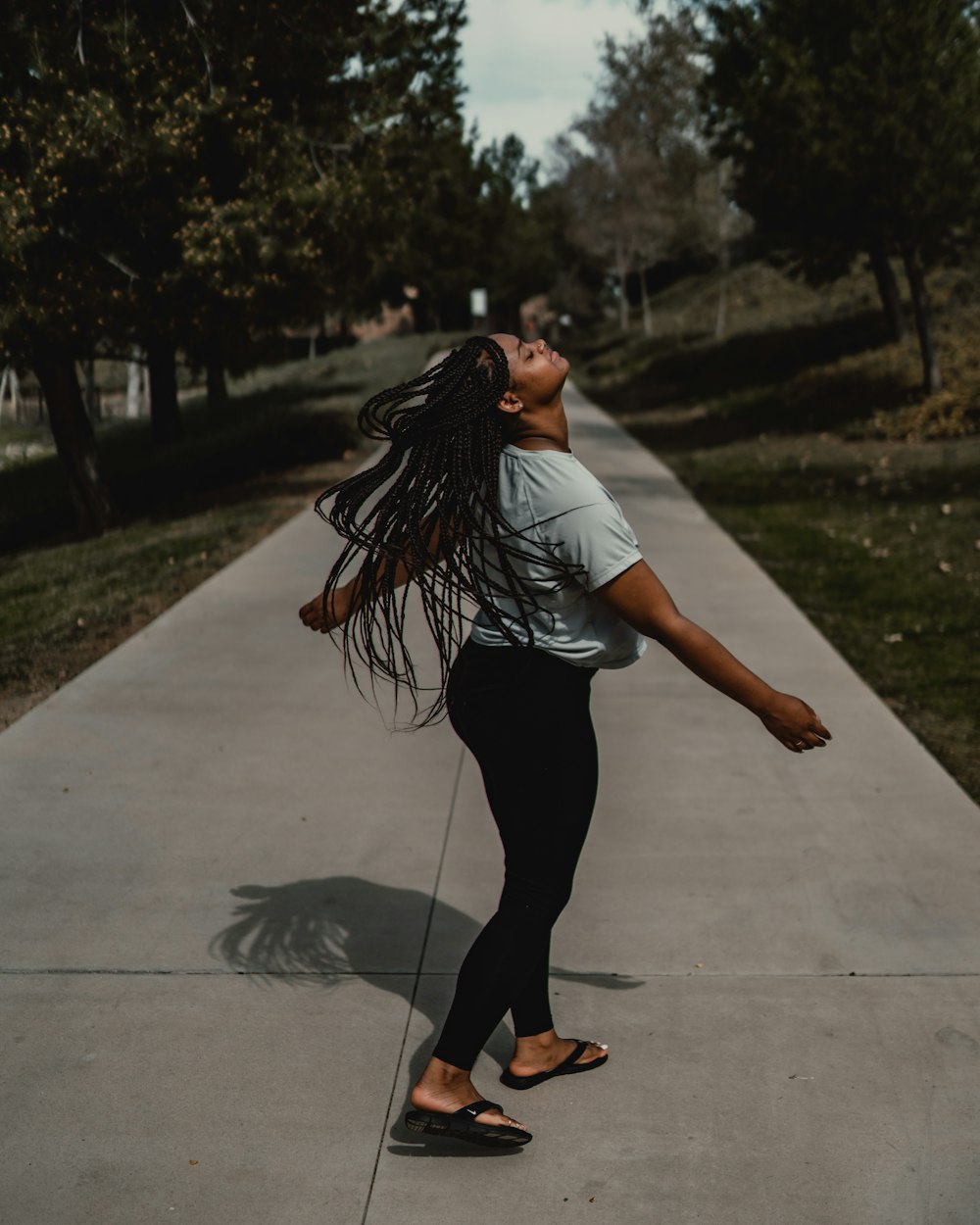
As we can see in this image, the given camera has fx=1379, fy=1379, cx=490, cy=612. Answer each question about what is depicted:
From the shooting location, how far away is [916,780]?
539 centimetres

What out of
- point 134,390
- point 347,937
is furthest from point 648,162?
point 347,937

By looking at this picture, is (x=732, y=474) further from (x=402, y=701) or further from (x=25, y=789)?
(x=25, y=789)

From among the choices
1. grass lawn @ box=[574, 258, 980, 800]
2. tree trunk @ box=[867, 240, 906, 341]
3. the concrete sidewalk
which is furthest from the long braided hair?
tree trunk @ box=[867, 240, 906, 341]

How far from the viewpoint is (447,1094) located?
9.59ft

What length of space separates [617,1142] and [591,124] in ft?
144

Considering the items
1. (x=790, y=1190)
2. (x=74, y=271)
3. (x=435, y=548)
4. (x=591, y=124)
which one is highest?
(x=591, y=124)

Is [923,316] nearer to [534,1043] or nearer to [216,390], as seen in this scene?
[216,390]

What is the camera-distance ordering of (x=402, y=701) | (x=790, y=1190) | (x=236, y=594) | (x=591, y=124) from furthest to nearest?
(x=591, y=124), (x=236, y=594), (x=402, y=701), (x=790, y=1190)

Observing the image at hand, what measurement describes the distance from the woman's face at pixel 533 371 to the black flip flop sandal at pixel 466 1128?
4.93ft

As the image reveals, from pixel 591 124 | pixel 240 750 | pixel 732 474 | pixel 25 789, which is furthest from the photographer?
pixel 591 124

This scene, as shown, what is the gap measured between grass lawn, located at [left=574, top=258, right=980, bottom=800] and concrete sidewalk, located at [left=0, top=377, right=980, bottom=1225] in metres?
1.07

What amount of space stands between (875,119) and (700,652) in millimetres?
15894

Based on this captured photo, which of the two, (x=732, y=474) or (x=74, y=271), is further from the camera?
(x=732, y=474)

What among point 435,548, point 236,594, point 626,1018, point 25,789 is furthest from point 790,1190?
point 236,594
